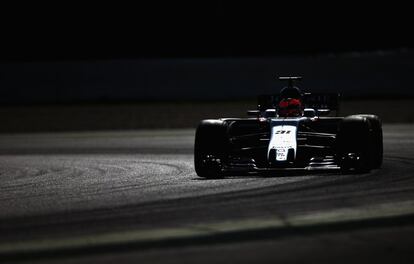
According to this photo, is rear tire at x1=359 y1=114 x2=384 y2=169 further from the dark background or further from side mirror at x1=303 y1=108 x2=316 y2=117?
the dark background

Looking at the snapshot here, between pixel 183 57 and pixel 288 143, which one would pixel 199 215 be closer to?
pixel 288 143

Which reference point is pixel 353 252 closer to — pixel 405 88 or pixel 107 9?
pixel 405 88

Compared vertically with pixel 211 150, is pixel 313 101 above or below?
above

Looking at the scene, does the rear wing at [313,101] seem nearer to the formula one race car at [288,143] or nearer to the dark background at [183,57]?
the formula one race car at [288,143]

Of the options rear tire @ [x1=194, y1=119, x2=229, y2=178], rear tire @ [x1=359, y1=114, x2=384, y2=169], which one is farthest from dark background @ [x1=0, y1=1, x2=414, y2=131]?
rear tire @ [x1=194, y1=119, x2=229, y2=178]

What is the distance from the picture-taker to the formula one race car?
428 inches

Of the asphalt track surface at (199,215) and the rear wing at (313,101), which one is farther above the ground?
the rear wing at (313,101)

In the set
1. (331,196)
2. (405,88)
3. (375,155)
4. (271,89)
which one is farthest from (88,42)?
(331,196)

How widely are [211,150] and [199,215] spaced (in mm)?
3838

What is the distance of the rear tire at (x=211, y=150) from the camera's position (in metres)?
11.2

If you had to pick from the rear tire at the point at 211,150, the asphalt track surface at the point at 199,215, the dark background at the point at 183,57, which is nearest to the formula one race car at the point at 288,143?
the rear tire at the point at 211,150

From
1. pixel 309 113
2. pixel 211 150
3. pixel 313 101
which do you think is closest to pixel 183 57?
pixel 313 101

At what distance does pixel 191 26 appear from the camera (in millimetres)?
37844

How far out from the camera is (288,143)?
10883 mm
